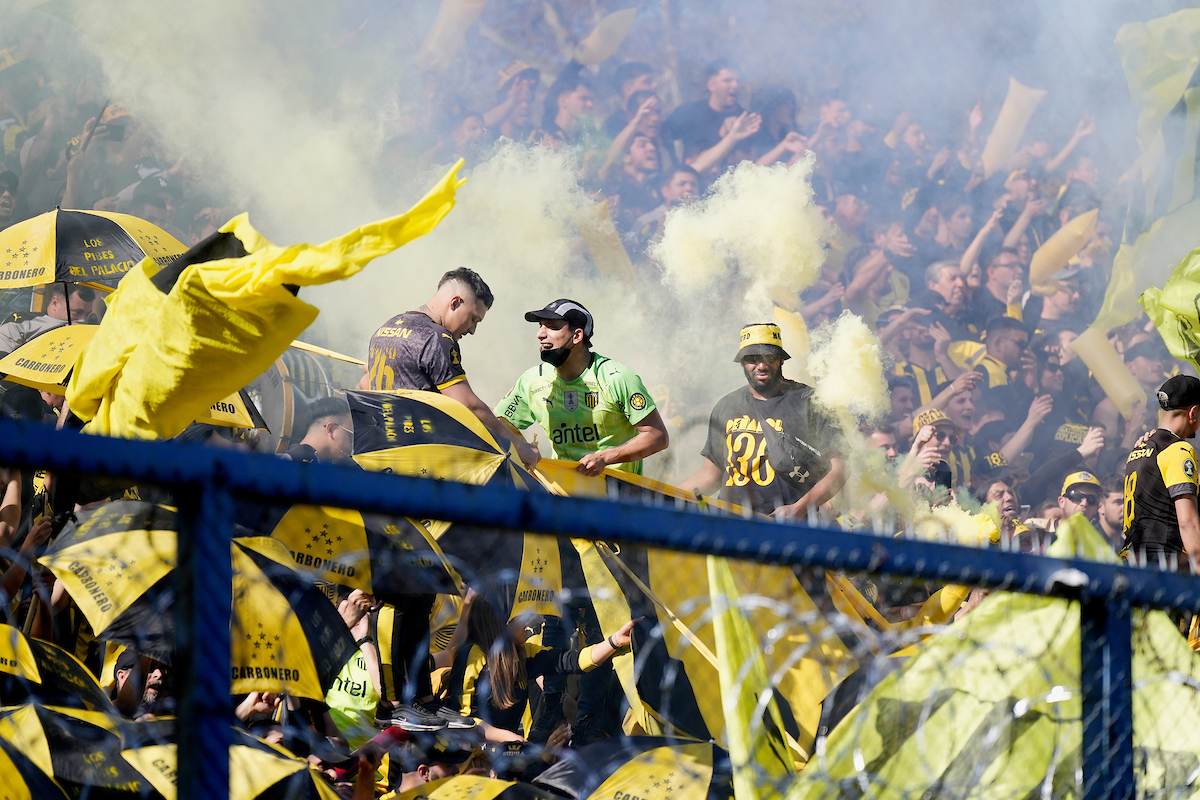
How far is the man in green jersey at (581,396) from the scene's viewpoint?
4.52m

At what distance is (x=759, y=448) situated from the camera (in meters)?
5.20

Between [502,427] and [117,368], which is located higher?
[502,427]

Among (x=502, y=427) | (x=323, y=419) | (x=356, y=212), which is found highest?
(x=356, y=212)

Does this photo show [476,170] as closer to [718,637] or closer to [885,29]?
[885,29]

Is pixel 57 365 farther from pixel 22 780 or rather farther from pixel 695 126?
pixel 695 126

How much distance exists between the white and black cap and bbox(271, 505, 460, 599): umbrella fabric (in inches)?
116

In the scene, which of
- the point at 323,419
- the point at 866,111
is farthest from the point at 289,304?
the point at 866,111

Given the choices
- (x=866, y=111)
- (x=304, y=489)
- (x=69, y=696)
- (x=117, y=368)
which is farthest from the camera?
(x=866, y=111)

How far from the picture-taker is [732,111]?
35.2ft

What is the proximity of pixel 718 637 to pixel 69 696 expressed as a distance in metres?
0.99

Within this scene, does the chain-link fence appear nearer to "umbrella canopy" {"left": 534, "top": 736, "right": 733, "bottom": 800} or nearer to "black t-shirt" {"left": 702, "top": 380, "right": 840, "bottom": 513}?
"umbrella canopy" {"left": 534, "top": 736, "right": 733, "bottom": 800}

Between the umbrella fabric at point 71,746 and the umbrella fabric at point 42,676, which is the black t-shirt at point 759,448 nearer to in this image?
the umbrella fabric at point 42,676

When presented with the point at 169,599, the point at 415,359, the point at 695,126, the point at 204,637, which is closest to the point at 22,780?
the point at 169,599

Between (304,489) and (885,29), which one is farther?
(885,29)
